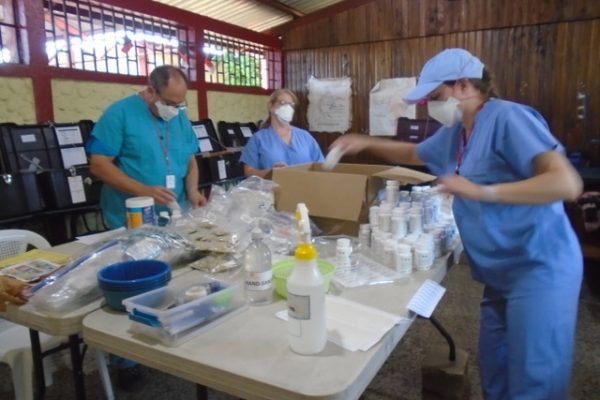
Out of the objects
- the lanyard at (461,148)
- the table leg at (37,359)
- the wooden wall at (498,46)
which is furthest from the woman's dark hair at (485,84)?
the wooden wall at (498,46)

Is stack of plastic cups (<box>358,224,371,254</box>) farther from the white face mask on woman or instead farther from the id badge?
the white face mask on woman

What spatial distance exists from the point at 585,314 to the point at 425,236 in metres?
2.10

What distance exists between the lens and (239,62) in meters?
5.07

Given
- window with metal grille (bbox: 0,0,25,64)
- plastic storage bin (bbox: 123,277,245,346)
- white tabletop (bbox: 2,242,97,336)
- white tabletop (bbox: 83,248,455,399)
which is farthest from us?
window with metal grille (bbox: 0,0,25,64)

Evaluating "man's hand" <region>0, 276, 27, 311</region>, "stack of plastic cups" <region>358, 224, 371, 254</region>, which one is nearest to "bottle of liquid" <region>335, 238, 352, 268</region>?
"stack of plastic cups" <region>358, 224, 371, 254</region>

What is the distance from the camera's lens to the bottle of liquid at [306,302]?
0.80m

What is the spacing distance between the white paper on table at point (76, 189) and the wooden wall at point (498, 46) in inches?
125

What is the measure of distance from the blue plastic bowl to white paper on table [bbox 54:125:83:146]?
2.41 m

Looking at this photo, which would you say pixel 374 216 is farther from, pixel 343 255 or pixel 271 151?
pixel 271 151

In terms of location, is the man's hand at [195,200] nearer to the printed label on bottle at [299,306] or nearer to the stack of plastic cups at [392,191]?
the stack of plastic cups at [392,191]

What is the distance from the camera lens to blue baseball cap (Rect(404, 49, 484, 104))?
1316 mm

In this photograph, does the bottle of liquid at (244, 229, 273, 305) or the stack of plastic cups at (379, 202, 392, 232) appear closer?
the bottle of liquid at (244, 229, 273, 305)

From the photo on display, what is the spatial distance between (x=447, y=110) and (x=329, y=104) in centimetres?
403

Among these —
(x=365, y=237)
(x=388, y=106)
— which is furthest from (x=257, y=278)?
(x=388, y=106)
